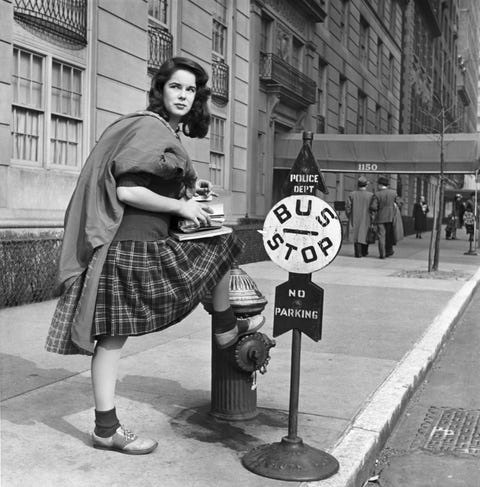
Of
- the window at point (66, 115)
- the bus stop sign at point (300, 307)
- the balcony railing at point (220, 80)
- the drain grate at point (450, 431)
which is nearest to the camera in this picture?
the bus stop sign at point (300, 307)

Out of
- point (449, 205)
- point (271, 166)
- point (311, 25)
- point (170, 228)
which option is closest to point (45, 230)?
point (170, 228)

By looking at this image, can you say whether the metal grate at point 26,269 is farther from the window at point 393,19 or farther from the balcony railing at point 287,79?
the window at point 393,19

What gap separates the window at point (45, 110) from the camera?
11484 millimetres

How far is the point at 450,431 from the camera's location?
4.79 meters

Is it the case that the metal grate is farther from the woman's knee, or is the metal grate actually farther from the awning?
the awning

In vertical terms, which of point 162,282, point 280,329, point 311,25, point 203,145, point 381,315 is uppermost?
point 311,25

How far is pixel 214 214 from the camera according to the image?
3738 mm

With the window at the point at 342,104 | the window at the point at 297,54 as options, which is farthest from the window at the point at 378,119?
the window at the point at 297,54

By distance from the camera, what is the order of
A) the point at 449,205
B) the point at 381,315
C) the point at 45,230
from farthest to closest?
the point at 449,205 < the point at 45,230 < the point at 381,315

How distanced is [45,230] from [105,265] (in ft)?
27.0

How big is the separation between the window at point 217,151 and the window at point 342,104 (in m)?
11.7

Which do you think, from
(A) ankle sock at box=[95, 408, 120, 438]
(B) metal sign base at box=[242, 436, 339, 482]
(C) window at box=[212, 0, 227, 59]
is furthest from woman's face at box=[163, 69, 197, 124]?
(C) window at box=[212, 0, 227, 59]

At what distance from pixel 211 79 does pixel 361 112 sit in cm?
1656

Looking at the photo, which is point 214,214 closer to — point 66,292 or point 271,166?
point 66,292
